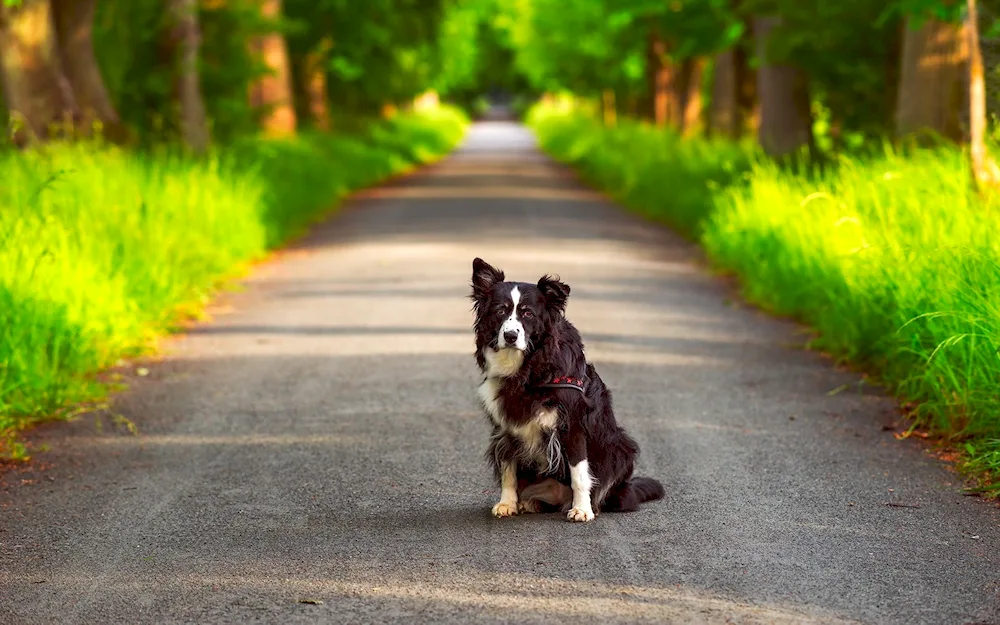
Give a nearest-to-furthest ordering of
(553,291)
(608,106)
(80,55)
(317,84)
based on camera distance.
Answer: (553,291), (80,55), (317,84), (608,106)

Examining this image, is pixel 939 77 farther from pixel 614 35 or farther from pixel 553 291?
pixel 614 35

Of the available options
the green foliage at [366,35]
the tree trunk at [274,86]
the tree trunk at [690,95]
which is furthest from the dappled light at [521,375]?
the tree trunk at [690,95]

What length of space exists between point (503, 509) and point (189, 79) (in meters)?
18.0

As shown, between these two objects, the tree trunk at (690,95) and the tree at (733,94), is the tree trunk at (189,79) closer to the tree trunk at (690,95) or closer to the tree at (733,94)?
the tree at (733,94)

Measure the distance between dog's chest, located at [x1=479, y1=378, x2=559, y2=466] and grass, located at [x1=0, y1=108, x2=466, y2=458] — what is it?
9.90ft

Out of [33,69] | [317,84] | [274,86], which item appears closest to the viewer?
[33,69]

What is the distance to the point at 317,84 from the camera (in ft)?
135

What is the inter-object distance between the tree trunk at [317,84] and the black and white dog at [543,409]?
1298 inches

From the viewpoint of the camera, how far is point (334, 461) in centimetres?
771

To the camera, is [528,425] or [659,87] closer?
[528,425]


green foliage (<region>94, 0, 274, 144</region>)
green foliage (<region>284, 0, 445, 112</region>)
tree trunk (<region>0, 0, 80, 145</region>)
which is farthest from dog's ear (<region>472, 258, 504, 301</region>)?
green foliage (<region>284, 0, 445, 112</region>)

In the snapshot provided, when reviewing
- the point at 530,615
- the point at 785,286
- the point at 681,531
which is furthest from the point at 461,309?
the point at 530,615

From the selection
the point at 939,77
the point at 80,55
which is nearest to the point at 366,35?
the point at 80,55

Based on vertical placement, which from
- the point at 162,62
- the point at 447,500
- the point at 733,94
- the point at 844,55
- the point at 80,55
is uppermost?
the point at 80,55
